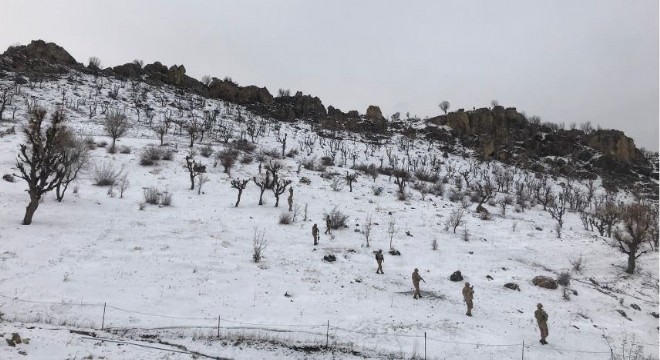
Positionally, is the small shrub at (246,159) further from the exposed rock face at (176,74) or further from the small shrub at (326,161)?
the exposed rock face at (176,74)

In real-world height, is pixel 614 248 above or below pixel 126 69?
below

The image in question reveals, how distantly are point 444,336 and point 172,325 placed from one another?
378 inches

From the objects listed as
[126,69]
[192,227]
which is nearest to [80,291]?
[192,227]

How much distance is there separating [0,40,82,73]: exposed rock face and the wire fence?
8648 cm

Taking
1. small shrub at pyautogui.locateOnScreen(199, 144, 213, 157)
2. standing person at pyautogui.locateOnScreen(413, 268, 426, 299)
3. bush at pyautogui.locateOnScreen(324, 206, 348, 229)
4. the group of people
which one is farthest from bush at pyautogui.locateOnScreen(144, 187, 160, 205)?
standing person at pyautogui.locateOnScreen(413, 268, 426, 299)

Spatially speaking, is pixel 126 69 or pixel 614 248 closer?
pixel 614 248

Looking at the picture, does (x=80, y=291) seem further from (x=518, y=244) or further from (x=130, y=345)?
(x=518, y=244)

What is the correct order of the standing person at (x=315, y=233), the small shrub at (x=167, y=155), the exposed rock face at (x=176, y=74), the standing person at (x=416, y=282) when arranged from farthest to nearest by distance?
the exposed rock face at (x=176, y=74) → the small shrub at (x=167, y=155) → the standing person at (x=315, y=233) → the standing person at (x=416, y=282)

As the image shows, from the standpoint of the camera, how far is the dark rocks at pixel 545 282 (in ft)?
67.8

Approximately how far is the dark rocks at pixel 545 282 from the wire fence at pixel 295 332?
617 cm

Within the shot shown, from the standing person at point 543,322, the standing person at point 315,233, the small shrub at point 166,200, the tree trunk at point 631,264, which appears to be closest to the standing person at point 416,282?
the standing person at point 543,322

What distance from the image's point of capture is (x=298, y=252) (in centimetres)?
2219

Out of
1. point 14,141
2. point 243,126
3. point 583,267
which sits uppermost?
point 243,126

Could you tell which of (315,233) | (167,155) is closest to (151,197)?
(315,233)
